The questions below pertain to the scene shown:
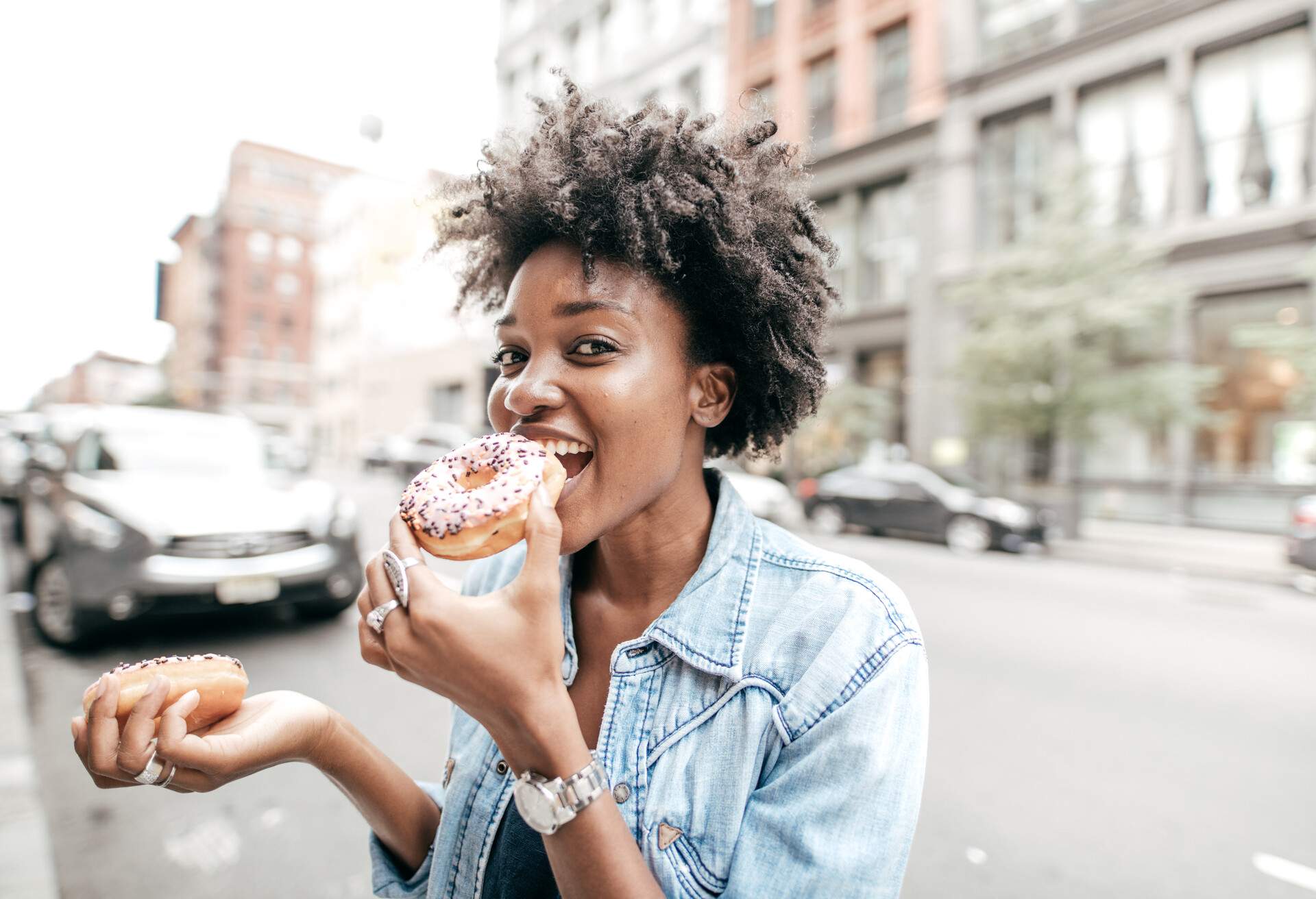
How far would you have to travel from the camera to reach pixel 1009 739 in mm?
4797

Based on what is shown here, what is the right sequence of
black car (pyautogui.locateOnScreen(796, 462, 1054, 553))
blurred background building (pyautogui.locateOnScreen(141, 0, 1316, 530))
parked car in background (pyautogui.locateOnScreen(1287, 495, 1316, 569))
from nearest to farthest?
parked car in background (pyautogui.locateOnScreen(1287, 495, 1316, 569)) → black car (pyautogui.locateOnScreen(796, 462, 1054, 553)) → blurred background building (pyautogui.locateOnScreen(141, 0, 1316, 530))

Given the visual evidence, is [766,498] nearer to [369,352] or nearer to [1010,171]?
[1010,171]

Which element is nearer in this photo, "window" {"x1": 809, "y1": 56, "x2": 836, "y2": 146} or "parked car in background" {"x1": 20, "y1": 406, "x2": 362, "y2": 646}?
"parked car in background" {"x1": 20, "y1": 406, "x2": 362, "y2": 646}

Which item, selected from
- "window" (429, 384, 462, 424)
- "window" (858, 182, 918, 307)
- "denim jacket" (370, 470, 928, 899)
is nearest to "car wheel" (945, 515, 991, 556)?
"window" (858, 182, 918, 307)

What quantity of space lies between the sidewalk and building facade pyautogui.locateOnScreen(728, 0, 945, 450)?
5.16 metres

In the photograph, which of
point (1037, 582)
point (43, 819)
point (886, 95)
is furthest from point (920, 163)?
point (43, 819)

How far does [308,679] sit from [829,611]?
4.95 metres

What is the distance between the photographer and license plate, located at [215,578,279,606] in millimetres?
5539

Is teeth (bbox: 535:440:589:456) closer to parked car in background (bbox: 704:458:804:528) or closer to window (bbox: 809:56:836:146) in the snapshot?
parked car in background (bbox: 704:458:804:528)

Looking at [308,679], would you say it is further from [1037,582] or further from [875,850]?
[1037,582]

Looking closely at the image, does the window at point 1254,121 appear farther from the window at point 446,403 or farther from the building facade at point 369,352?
the window at point 446,403

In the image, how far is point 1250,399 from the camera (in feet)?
49.9

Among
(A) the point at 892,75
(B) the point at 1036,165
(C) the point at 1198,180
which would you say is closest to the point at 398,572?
(C) the point at 1198,180

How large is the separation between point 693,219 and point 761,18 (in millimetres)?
25875
